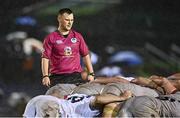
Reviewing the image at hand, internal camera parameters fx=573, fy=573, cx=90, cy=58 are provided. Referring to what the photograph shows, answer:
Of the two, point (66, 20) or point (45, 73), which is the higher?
point (66, 20)

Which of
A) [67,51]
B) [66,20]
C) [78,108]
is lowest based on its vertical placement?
[78,108]

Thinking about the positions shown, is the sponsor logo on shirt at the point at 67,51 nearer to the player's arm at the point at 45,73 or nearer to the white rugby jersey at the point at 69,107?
the player's arm at the point at 45,73

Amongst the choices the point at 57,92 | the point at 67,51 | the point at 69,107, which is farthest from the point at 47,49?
the point at 69,107

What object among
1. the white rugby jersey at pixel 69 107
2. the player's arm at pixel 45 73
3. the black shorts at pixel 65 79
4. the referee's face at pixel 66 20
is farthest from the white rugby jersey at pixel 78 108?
the referee's face at pixel 66 20

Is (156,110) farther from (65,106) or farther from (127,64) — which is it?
(127,64)

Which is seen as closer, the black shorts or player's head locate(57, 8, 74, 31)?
player's head locate(57, 8, 74, 31)

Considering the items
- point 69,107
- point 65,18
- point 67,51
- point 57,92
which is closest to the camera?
point 69,107

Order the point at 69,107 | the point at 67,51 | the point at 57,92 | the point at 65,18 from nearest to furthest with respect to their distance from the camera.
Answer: the point at 69,107 → the point at 57,92 → the point at 65,18 → the point at 67,51

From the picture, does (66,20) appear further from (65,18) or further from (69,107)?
(69,107)

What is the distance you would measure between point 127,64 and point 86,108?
4.70 m

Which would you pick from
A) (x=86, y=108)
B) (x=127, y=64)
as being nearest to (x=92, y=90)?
(x=86, y=108)

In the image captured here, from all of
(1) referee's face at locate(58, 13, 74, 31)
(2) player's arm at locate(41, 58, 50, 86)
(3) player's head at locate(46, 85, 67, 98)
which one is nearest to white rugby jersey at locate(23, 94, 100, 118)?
(3) player's head at locate(46, 85, 67, 98)

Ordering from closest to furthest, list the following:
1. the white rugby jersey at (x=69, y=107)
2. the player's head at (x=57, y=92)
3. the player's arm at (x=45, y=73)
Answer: the white rugby jersey at (x=69, y=107), the player's head at (x=57, y=92), the player's arm at (x=45, y=73)

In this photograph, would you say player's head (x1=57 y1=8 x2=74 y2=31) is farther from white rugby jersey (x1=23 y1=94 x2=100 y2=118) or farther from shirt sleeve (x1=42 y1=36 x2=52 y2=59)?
white rugby jersey (x1=23 y1=94 x2=100 y2=118)
